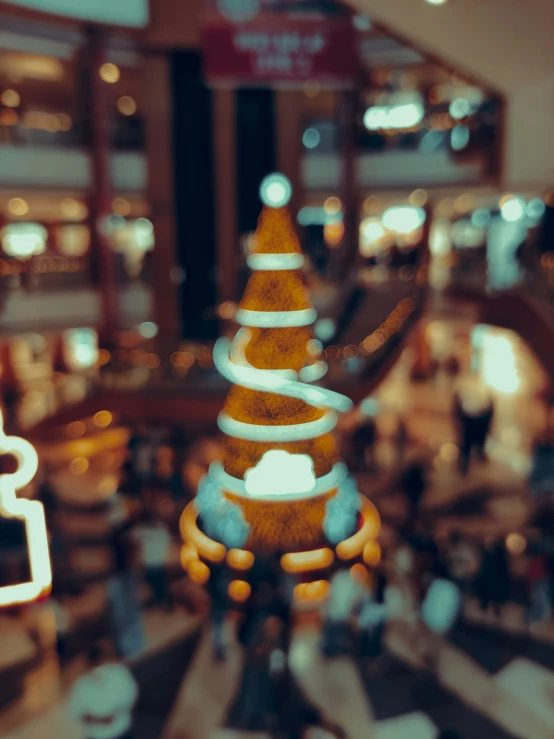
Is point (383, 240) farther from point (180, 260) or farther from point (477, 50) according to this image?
point (477, 50)

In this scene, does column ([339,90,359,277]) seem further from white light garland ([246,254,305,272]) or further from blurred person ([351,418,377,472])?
white light garland ([246,254,305,272])

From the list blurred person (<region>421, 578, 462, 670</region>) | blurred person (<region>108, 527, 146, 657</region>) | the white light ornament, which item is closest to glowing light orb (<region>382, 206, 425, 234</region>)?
blurred person (<region>421, 578, 462, 670</region>)

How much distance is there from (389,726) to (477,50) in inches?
218

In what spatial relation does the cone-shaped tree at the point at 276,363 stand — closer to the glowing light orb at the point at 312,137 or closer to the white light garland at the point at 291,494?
the white light garland at the point at 291,494

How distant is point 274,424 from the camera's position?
7.83 metres

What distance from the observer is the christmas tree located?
25.5ft

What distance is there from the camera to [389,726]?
5863 mm

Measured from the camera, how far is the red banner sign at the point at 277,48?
7.40 metres

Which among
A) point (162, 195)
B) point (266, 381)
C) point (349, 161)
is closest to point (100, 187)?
point (162, 195)

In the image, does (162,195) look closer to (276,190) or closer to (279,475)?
(276,190)

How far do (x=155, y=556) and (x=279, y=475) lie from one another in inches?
67.2

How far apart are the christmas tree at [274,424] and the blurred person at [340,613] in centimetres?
121

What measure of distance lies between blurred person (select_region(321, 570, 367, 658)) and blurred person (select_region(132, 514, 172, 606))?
199 cm

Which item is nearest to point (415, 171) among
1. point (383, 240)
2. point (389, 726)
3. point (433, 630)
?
point (383, 240)
